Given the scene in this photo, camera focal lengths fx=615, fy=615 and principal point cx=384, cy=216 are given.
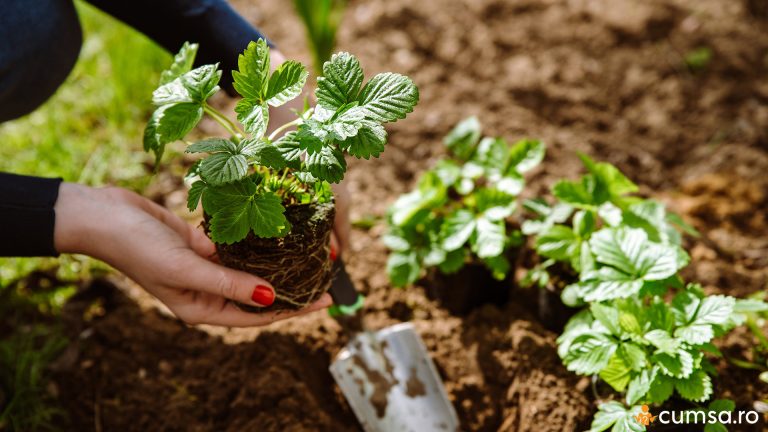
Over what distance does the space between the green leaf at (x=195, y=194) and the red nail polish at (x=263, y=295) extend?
26cm

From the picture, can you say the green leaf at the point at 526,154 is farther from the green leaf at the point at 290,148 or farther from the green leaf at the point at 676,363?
the green leaf at the point at 290,148

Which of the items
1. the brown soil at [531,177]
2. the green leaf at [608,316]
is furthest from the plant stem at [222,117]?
the green leaf at [608,316]

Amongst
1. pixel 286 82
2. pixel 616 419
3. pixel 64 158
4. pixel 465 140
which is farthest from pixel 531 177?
pixel 64 158

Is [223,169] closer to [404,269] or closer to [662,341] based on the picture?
[404,269]

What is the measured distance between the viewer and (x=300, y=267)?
1.25m

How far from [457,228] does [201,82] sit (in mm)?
756

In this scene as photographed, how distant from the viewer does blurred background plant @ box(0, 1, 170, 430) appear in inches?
65.0

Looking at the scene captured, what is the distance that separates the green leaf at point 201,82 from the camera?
41.1 inches

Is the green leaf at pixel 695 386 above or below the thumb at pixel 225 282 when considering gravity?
below

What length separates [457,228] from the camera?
155cm

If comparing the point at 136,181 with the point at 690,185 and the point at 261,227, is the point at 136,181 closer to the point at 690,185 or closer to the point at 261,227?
the point at 261,227

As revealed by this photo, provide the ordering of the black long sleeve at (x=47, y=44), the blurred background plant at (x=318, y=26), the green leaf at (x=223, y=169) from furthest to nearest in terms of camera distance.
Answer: the blurred background plant at (x=318, y=26) → the black long sleeve at (x=47, y=44) → the green leaf at (x=223, y=169)

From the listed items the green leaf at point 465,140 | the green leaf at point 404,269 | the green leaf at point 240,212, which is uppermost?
the green leaf at point 240,212

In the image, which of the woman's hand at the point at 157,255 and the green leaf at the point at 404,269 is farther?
the green leaf at the point at 404,269
